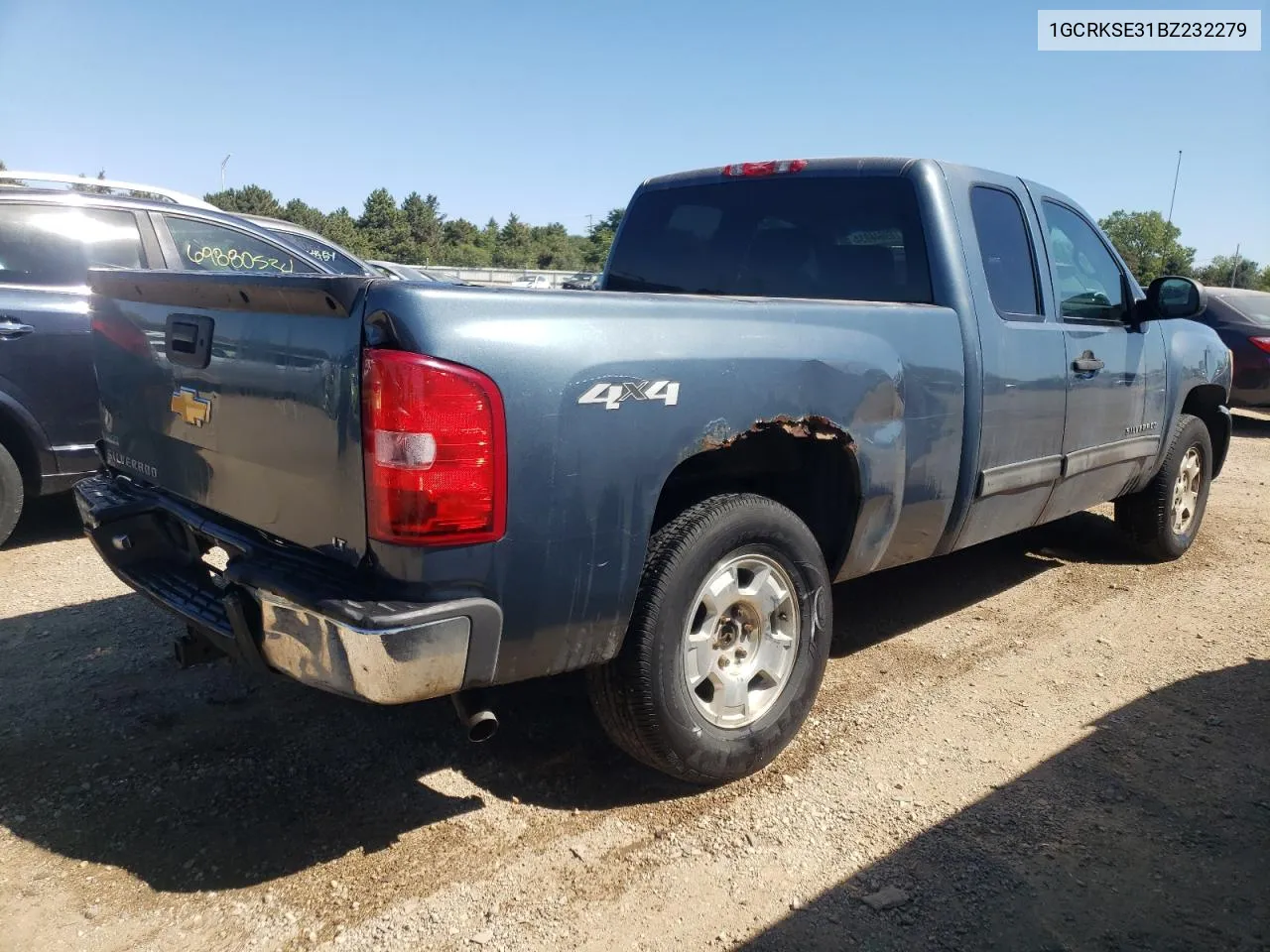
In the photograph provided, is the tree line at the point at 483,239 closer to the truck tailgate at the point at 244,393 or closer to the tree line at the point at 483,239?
the tree line at the point at 483,239

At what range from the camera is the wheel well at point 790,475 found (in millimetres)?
2939

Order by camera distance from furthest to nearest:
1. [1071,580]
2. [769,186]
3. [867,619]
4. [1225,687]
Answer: [1071,580] → [867,619] → [769,186] → [1225,687]

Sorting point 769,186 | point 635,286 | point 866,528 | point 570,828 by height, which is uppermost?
point 769,186

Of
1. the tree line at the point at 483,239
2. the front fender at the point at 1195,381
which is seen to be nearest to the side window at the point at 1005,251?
the front fender at the point at 1195,381

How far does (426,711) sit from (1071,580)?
3624 mm

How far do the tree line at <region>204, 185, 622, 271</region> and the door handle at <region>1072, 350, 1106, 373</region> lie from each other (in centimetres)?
4819

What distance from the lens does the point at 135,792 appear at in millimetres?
2885

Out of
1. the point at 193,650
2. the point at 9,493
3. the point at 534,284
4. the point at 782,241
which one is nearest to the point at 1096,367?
the point at 782,241

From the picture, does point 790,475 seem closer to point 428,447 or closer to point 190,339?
point 428,447

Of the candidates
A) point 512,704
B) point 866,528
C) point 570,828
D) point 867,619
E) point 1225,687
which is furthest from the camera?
point 867,619

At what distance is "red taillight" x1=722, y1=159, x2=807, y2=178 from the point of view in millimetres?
4105

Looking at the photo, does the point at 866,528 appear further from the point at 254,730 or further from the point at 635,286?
the point at 254,730

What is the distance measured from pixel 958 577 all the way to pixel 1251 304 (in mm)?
8827

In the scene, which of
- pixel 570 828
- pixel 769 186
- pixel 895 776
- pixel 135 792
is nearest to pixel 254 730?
pixel 135 792
